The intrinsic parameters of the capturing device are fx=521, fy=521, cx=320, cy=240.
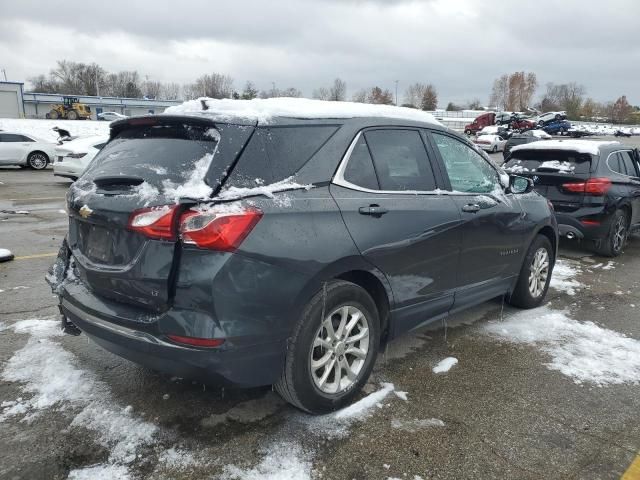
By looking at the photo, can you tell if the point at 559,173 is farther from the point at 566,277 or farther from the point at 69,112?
the point at 69,112

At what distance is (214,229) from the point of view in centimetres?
252

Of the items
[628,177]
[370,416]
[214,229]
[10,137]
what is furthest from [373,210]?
[10,137]

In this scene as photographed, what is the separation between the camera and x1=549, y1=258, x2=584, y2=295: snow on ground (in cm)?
603

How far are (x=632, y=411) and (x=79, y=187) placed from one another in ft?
12.2

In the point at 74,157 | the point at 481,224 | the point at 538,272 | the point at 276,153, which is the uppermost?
the point at 276,153

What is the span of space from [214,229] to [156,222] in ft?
0.99

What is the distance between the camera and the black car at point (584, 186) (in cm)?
720

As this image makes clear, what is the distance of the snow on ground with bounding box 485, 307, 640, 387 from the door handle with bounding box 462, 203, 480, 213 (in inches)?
47.0

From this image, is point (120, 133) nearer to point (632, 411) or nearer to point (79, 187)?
point (79, 187)

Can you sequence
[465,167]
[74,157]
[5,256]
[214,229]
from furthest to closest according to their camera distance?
[74,157], [5,256], [465,167], [214,229]

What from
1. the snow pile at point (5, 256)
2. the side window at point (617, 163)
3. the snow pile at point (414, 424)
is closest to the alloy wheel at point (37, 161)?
the snow pile at point (5, 256)

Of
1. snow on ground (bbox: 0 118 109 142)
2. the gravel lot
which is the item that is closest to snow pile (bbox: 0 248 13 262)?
the gravel lot

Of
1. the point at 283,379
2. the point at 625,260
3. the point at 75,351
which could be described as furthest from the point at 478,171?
the point at 625,260

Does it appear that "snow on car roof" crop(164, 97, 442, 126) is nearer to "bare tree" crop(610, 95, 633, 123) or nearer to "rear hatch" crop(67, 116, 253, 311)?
"rear hatch" crop(67, 116, 253, 311)
